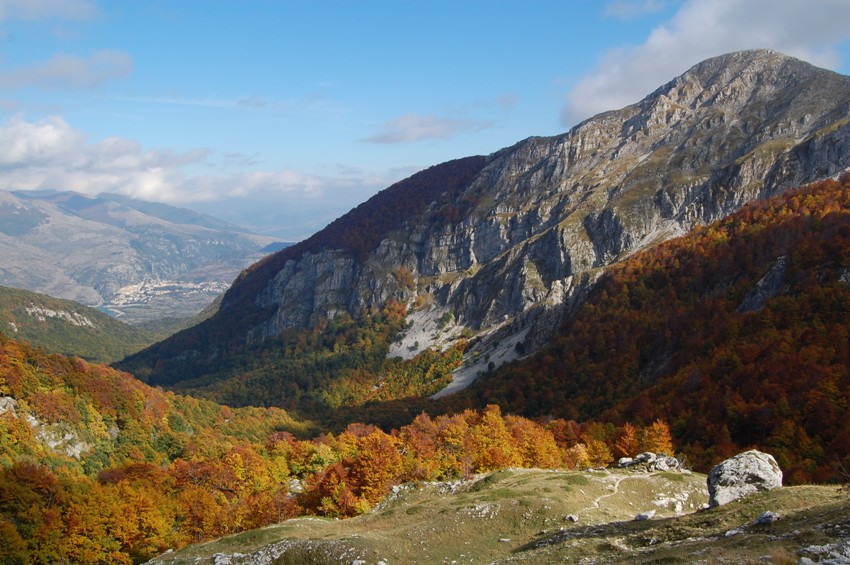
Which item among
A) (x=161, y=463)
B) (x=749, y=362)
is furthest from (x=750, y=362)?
(x=161, y=463)

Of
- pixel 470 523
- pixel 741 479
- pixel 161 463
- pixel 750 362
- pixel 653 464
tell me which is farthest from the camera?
pixel 161 463

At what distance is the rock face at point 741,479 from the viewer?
3753 cm

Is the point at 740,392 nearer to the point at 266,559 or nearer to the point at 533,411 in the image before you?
the point at 533,411

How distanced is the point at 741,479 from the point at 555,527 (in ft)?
50.2

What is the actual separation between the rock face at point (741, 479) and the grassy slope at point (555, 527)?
1.07 metres

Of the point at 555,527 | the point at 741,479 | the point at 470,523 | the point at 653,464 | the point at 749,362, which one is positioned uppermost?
the point at 741,479

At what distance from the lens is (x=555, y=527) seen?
46.8m

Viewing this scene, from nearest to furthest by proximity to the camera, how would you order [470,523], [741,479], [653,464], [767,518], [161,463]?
[767,518] < [741,479] < [470,523] < [653,464] < [161,463]

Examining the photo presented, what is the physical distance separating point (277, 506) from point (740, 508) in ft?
192

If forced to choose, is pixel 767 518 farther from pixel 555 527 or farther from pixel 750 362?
pixel 750 362

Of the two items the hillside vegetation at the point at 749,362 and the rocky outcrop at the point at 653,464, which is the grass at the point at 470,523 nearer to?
the rocky outcrop at the point at 653,464

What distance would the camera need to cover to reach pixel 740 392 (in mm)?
118562

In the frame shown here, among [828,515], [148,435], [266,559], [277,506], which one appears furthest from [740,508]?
[148,435]

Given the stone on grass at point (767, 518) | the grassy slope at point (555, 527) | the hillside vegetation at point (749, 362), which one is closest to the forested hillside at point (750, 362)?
the hillside vegetation at point (749, 362)
